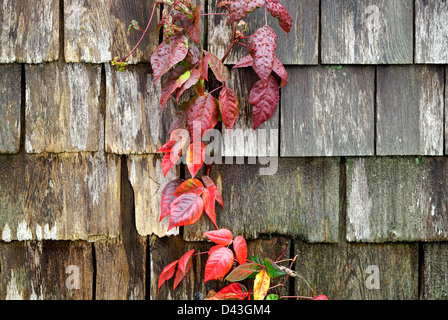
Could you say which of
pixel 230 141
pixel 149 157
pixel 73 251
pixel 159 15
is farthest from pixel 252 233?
pixel 159 15

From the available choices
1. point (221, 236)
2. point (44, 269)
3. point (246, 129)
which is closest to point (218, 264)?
point (221, 236)

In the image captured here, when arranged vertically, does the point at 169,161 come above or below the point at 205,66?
below

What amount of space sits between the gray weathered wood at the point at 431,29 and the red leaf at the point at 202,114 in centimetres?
75

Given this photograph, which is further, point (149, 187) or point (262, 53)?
point (149, 187)

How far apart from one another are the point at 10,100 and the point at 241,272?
105 cm

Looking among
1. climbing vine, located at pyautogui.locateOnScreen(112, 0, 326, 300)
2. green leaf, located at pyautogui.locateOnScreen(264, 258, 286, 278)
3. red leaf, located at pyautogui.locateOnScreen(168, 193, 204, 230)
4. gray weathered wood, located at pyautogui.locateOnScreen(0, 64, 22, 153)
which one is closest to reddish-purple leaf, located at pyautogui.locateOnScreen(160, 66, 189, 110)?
climbing vine, located at pyautogui.locateOnScreen(112, 0, 326, 300)

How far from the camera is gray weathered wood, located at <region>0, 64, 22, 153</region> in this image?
127cm

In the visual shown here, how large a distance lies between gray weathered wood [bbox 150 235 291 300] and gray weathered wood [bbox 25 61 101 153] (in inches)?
18.4

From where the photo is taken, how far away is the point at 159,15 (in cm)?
122

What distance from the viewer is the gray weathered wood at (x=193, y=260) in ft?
4.34

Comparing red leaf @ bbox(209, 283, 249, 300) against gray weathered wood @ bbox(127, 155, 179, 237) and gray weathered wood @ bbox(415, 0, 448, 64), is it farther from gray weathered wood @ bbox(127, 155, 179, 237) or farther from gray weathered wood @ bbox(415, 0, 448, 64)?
gray weathered wood @ bbox(415, 0, 448, 64)

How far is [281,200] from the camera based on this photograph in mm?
1301

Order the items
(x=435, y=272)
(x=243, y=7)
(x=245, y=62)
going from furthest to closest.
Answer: (x=435, y=272) < (x=245, y=62) < (x=243, y=7)

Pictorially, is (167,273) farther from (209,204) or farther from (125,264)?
(209,204)
